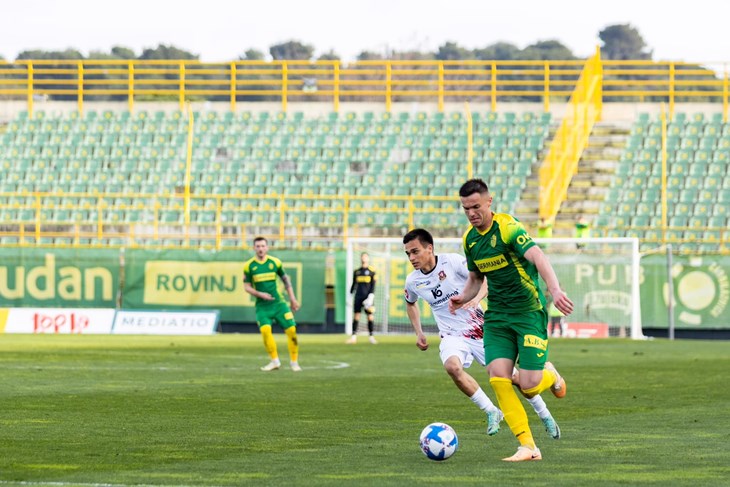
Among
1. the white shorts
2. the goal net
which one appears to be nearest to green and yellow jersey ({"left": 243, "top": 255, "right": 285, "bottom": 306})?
the white shorts

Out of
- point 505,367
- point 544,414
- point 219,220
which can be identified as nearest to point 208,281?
point 219,220

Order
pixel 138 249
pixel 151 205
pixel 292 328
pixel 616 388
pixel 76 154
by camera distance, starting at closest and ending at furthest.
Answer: pixel 616 388
pixel 292 328
pixel 138 249
pixel 151 205
pixel 76 154

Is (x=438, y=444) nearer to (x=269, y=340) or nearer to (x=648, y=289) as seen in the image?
(x=269, y=340)

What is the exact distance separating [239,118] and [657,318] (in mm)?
17624

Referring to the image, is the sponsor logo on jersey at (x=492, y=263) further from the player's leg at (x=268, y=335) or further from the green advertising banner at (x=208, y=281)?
the green advertising banner at (x=208, y=281)

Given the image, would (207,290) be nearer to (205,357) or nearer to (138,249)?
(138,249)

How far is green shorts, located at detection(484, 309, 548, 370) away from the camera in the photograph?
32.8 ft

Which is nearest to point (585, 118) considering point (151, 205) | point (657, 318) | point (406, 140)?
point (406, 140)

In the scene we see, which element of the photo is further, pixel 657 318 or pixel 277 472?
pixel 657 318

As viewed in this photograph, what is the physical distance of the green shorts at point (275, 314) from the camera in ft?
68.7

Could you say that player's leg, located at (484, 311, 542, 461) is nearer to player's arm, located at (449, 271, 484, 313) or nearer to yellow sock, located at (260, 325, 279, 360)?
player's arm, located at (449, 271, 484, 313)

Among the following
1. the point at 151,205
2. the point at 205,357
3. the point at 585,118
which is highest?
the point at 585,118

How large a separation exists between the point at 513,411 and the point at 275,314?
37.2 ft

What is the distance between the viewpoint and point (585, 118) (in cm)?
4256
